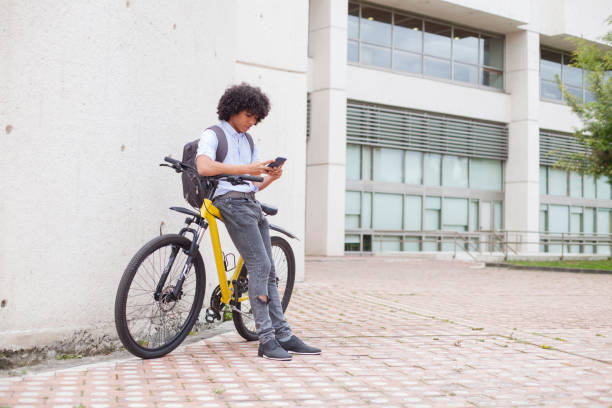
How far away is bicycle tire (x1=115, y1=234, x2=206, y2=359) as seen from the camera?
4543 millimetres

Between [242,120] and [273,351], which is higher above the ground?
[242,120]

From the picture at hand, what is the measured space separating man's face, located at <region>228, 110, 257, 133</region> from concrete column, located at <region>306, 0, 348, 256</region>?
19.4 m

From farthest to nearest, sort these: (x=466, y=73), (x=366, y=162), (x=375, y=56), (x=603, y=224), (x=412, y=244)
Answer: (x=603, y=224) → (x=466, y=73) → (x=412, y=244) → (x=375, y=56) → (x=366, y=162)

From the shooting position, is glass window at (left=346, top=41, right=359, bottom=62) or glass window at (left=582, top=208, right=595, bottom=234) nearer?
glass window at (left=346, top=41, right=359, bottom=62)

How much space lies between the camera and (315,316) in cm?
747

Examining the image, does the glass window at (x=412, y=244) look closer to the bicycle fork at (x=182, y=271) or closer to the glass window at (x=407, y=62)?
the glass window at (x=407, y=62)

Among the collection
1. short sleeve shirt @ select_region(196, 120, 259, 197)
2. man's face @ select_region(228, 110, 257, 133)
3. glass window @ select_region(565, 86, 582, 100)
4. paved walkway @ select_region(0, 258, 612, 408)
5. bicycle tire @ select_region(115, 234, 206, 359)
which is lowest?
paved walkway @ select_region(0, 258, 612, 408)

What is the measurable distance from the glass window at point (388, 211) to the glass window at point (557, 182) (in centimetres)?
844

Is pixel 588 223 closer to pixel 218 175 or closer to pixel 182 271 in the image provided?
pixel 218 175

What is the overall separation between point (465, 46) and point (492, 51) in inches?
60.0

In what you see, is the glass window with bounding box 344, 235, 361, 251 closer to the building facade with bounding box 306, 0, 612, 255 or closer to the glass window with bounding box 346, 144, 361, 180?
the building facade with bounding box 306, 0, 612, 255

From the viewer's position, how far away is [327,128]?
80.8 feet

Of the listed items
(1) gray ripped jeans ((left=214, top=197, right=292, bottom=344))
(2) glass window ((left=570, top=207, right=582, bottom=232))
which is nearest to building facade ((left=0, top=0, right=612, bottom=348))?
(2) glass window ((left=570, top=207, right=582, bottom=232))

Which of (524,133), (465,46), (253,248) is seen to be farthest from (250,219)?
(524,133)
